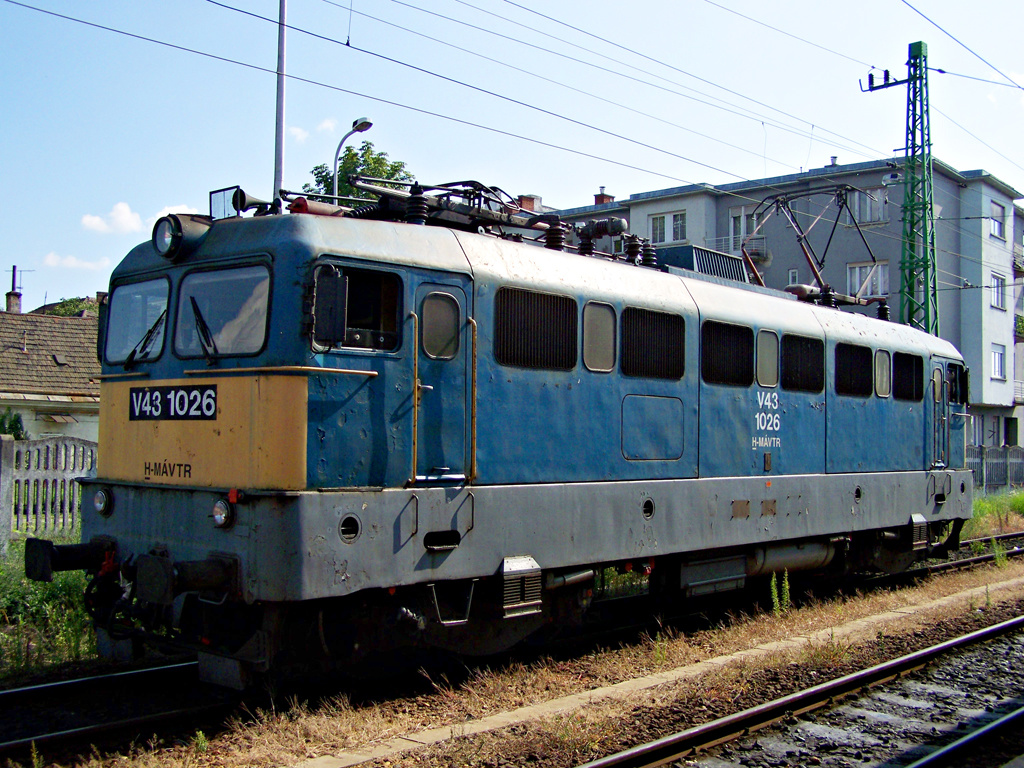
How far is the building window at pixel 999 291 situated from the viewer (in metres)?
37.6

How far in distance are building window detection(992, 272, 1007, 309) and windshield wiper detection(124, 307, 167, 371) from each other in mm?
37120

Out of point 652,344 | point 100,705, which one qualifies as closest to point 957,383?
point 652,344

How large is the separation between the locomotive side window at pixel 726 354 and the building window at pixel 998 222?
32.4 meters

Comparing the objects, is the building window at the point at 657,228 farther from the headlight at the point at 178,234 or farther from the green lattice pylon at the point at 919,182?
A: the headlight at the point at 178,234

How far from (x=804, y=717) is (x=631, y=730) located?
146 cm

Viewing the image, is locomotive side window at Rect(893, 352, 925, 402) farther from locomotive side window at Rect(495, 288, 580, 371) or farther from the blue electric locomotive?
locomotive side window at Rect(495, 288, 580, 371)

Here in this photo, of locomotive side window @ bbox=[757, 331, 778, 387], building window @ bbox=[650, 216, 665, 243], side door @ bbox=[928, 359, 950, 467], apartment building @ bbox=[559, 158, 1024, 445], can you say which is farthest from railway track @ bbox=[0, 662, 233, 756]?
building window @ bbox=[650, 216, 665, 243]

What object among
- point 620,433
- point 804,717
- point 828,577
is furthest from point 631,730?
point 828,577

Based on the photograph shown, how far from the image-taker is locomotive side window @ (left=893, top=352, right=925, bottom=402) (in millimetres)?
12539

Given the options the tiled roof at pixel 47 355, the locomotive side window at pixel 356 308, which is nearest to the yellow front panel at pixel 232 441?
the locomotive side window at pixel 356 308

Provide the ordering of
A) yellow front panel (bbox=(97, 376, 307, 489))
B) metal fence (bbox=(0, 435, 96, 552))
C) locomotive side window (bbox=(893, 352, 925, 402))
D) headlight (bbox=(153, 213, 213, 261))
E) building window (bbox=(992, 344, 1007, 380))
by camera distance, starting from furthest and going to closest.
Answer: building window (bbox=(992, 344, 1007, 380)) → locomotive side window (bbox=(893, 352, 925, 402)) → metal fence (bbox=(0, 435, 96, 552)) → headlight (bbox=(153, 213, 213, 261)) → yellow front panel (bbox=(97, 376, 307, 489))

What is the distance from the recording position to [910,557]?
12805 millimetres

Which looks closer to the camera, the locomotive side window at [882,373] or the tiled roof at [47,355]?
the locomotive side window at [882,373]

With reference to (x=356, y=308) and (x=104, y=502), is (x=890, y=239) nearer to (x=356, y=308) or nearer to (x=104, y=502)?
(x=356, y=308)
